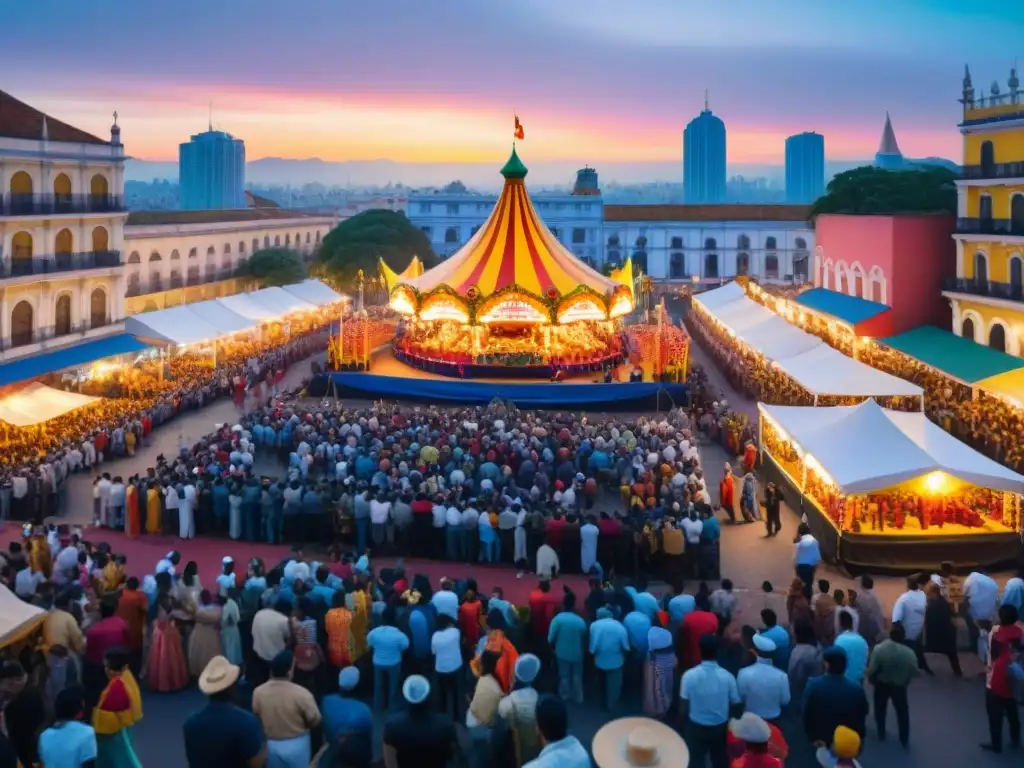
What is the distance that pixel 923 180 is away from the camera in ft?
150

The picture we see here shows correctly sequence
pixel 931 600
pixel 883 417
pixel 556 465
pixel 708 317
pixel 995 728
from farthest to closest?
pixel 708 317 < pixel 556 465 < pixel 883 417 < pixel 931 600 < pixel 995 728

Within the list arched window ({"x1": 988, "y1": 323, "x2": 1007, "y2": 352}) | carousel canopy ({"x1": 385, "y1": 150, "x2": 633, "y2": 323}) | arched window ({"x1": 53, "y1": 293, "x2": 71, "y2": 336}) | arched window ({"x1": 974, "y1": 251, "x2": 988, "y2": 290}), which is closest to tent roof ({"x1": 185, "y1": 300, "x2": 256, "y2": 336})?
arched window ({"x1": 53, "y1": 293, "x2": 71, "y2": 336})

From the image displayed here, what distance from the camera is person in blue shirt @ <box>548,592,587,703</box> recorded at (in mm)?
9328

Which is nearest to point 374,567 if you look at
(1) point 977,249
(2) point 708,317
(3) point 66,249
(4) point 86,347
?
(4) point 86,347

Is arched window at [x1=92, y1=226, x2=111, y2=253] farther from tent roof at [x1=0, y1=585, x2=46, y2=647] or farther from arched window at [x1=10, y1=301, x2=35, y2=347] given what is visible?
tent roof at [x1=0, y1=585, x2=46, y2=647]

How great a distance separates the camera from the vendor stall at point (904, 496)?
13453mm

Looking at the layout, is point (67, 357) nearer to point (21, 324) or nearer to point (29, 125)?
point (21, 324)

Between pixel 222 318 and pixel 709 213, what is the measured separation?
50.4m

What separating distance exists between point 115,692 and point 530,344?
22.5 metres

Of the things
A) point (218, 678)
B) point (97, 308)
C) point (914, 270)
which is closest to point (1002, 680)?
point (218, 678)

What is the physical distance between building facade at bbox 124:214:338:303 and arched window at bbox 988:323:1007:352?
3120 centimetres

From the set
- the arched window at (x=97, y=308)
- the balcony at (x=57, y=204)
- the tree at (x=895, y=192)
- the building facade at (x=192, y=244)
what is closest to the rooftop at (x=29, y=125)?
the balcony at (x=57, y=204)

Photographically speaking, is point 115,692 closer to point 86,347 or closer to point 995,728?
point 995,728

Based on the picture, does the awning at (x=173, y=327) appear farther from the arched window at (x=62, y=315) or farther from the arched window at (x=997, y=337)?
the arched window at (x=997, y=337)
